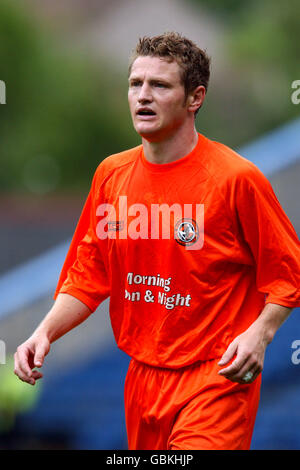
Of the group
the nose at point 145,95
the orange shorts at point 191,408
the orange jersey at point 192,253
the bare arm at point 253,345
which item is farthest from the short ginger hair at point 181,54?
the orange shorts at point 191,408

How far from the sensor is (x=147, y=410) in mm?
3266

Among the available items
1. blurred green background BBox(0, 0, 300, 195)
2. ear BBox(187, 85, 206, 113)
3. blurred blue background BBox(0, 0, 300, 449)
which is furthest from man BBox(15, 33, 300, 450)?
blurred green background BBox(0, 0, 300, 195)

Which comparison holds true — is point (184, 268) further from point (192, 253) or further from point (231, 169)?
point (231, 169)

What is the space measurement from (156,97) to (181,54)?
0.23 m

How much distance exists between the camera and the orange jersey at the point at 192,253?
303cm

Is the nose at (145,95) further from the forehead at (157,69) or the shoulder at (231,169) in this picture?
the shoulder at (231,169)

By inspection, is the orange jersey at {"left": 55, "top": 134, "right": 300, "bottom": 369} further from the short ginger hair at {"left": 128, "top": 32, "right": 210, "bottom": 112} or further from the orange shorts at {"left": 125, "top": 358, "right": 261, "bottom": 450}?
the short ginger hair at {"left": 128, "top": 32, "right": 210, "bottom": 112}

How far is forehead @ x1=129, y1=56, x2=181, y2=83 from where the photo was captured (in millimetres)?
3100

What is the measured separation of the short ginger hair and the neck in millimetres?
177

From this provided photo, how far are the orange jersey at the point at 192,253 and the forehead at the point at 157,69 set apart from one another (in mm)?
316

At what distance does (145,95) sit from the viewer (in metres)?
3.07

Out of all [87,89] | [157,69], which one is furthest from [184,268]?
[87,89]

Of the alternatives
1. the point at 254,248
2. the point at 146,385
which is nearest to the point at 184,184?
the point at 254,248

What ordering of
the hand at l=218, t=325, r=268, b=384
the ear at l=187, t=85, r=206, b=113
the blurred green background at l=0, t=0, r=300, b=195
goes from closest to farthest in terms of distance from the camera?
1. the hand at l=218, t=325, r=268, b=384
2. the ear at l=187, t=85, r=206, b=113
3. the blurred green background at l=0, t=0, r=300, b=195
